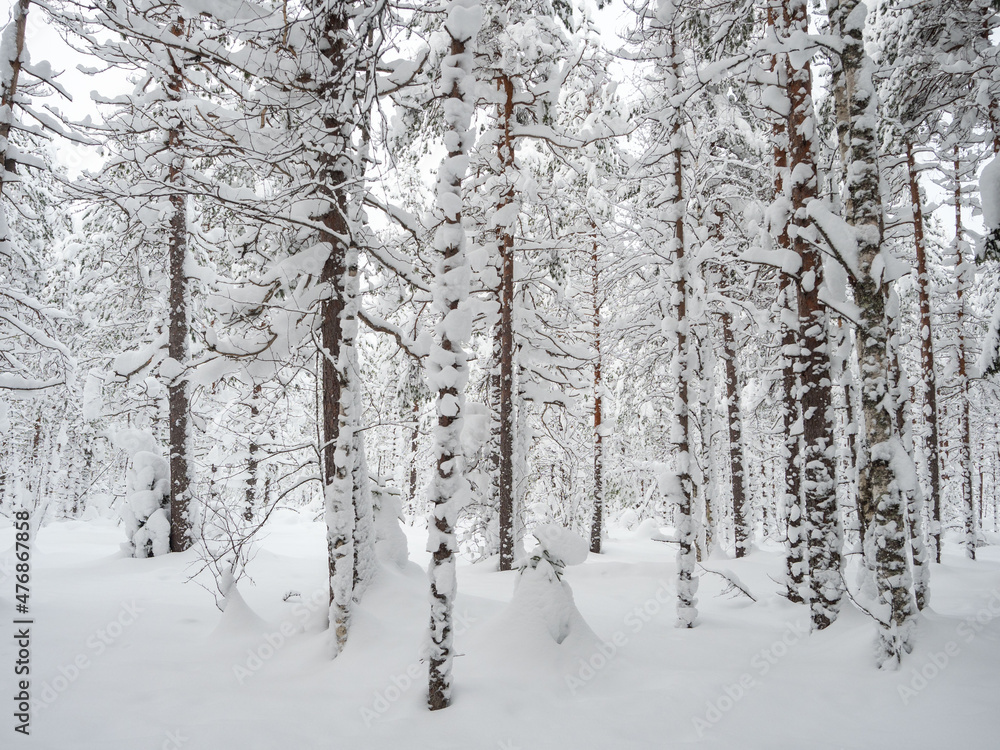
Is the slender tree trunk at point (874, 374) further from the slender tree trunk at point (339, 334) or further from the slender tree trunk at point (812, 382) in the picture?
the slender tree trunk at point (339, 334)

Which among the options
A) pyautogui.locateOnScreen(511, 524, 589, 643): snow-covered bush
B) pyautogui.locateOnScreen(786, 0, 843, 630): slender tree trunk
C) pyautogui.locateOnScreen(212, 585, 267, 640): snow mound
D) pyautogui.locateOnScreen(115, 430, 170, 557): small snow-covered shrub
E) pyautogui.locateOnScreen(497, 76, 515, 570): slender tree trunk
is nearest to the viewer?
pyautogui.locateOnScreen(511, 524, 589, 643): snow-covered bush

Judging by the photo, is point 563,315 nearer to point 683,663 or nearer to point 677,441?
point 677,441

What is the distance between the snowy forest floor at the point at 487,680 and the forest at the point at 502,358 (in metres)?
0.04

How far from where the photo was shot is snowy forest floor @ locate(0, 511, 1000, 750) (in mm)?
4504

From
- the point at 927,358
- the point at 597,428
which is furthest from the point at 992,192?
the point at 597,428

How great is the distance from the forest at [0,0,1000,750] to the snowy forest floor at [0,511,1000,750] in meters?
0.04

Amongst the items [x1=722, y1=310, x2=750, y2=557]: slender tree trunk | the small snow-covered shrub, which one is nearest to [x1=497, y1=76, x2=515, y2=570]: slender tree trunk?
[x1=722, y1=310, x2=750, y2=557]: slender tree trunk

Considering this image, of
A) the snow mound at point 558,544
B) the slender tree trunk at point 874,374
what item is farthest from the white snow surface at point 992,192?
the snow mound at point 558,544

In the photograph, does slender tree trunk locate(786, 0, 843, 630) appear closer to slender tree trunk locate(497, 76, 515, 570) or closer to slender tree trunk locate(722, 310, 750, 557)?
slender tree trunk locate(497, 76, 515, 570)

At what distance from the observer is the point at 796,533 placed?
8.27 m

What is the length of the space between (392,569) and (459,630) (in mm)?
1641

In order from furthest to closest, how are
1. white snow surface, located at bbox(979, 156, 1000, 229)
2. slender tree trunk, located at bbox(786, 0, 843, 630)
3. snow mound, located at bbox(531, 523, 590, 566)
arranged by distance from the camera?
1. slender tree trunk, located at bbox(786, 0, 843, 630)
2. snow mound, located at bbox(531, 523, 590, 566)
3. white snow surface, located at bbox(979, 156, 1000, 229)

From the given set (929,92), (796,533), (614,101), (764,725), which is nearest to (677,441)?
(796,533)

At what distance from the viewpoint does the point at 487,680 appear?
5.35 metres
